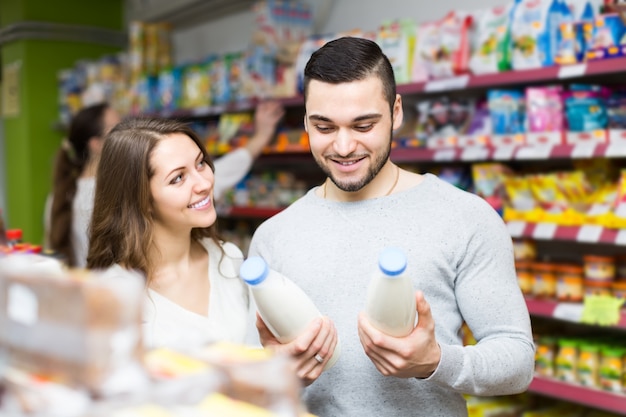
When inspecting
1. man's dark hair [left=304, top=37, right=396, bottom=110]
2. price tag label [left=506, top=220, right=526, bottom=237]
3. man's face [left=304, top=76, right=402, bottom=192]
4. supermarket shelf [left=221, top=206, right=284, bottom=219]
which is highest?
man's dark hair [left=304, top=37, right=396, bottom=110]

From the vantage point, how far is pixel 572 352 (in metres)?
3.14

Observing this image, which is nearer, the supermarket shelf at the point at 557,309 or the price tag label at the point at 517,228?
the supermarket shelf at the point at 557,309

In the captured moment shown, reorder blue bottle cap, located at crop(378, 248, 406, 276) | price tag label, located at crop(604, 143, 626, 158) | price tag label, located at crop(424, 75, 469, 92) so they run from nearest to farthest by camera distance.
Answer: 1. blue bottle cap, located at crop(378, 248, 406, 276)
2. price tag label, located at crop(604, 143, 626, 158)
3. price tag label, located at crop(424, 75, 469, 92)

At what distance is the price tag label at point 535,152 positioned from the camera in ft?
9.82

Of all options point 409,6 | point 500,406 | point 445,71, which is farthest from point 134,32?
point 500,406

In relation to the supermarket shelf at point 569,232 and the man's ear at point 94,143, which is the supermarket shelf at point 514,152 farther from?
the man's ear at point 94,143

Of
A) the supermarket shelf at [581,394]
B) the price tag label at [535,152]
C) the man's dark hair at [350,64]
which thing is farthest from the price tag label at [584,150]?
the man's dark hair at [350,64]

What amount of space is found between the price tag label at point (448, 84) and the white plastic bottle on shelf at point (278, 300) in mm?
2157

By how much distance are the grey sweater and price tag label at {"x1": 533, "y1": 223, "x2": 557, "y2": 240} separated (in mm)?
1461

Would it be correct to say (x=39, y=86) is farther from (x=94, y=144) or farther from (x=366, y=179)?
(x=366, y=179)

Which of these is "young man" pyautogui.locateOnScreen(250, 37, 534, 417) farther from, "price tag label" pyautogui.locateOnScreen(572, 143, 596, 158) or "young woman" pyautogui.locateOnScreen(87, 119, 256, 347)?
"price tag label" pyautogui.locateOnScreen(572, 143, 596, 158)

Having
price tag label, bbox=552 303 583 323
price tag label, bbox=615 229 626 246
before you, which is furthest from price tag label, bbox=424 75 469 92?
price tag label, bbox=552 303 583 323

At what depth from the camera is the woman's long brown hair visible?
1.97 meters

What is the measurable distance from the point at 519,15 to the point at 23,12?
18.4 ft
